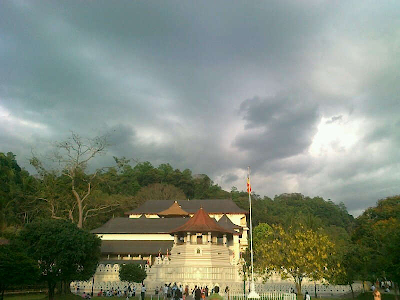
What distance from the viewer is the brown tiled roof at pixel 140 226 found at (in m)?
51.9

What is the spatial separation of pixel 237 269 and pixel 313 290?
7.97 m

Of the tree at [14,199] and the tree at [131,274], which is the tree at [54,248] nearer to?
the tree at [131,274]

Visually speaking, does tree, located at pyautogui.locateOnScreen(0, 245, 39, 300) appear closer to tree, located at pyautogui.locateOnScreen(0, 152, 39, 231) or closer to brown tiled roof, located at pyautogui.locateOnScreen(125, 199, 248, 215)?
tree, located at pyautogui.locateOnScreen(0, 152, 39, 231)

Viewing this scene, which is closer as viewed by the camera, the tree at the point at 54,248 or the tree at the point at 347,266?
the tree at the point at 54,248

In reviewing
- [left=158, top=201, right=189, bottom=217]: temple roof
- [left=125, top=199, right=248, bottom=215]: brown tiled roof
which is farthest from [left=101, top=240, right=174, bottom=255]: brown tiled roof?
[left=125, top=199, right=248, bottom=215]: brown tiled roof

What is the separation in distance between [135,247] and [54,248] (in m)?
23.3

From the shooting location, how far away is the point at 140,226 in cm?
5322

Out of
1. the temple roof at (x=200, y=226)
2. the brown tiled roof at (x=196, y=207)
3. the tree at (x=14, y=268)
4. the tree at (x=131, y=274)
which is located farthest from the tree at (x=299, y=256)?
the brown tiled roof at (x=196, y=207)

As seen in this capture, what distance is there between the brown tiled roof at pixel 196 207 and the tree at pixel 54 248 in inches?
1519

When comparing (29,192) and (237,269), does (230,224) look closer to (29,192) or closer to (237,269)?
(237,269)

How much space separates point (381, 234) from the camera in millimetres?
31906

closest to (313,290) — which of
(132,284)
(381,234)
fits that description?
(381,234)

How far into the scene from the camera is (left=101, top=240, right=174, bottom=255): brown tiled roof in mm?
46812

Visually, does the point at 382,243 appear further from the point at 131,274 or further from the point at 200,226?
the point at 131,274
